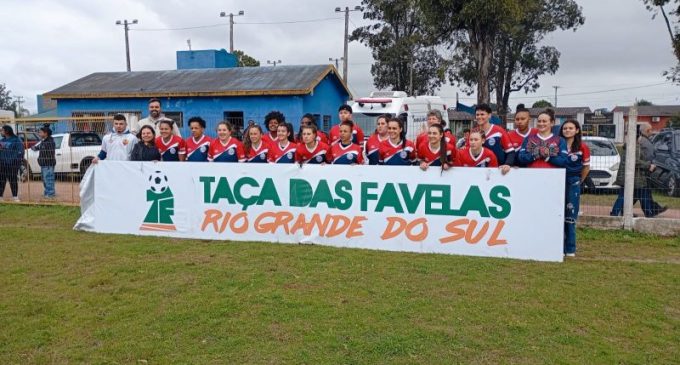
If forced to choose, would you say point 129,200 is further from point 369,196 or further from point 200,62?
point 200,62

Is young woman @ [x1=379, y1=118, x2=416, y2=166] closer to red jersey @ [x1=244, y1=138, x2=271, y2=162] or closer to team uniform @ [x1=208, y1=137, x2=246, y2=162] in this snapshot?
red jersey @ [x1=244, y1=138, x2=271, y2=162]

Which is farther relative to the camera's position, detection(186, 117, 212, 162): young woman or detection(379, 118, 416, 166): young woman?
detection(186, 117, 212, 162): young woman

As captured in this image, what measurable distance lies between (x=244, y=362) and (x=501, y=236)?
391 cm

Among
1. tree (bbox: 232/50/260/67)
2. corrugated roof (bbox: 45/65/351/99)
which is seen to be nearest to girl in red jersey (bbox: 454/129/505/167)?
corrugated roof (bbox: 45/65/351/99)

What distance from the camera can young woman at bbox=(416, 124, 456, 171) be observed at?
703 centimetres

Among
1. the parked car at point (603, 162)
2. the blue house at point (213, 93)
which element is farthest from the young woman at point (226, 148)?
the blue house at point (213, 93)

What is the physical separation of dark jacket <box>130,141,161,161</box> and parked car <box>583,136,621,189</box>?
869cm

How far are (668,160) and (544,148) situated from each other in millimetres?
7275

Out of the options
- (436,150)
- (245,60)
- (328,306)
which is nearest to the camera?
(328,306)

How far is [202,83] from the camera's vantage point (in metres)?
23.9

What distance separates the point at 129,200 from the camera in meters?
8.64

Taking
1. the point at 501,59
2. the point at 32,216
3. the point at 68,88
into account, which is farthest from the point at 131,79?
the point at 501,59

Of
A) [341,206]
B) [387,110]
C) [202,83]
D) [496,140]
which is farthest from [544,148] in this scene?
[202,83]

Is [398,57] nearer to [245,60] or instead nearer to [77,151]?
[245,60]
